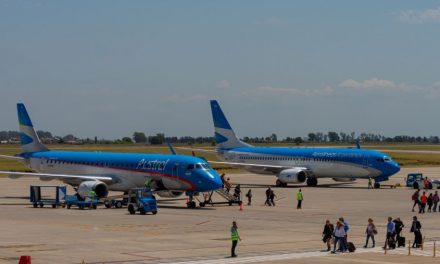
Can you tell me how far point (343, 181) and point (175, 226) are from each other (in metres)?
49.2

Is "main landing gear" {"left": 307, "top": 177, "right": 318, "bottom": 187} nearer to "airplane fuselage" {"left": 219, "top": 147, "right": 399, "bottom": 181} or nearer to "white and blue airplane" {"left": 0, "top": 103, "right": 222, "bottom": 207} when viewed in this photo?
"airplane fuselage" {"left": 219, "top": 147, "right": 399, "bottom": 181}

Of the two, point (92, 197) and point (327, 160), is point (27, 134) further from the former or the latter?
point (327, 160)

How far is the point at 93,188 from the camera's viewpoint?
198 ft

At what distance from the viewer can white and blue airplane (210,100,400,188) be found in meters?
81.7

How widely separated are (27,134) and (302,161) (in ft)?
94.1

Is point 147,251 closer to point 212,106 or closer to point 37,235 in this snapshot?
point 37,235

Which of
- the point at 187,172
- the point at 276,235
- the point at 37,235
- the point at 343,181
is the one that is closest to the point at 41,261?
the point at 37,235

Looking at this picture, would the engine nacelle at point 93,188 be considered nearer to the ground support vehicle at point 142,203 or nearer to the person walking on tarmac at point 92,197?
the person walking on tarmac at point 92,197

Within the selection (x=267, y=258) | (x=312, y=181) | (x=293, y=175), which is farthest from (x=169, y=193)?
(x=312, y=181)

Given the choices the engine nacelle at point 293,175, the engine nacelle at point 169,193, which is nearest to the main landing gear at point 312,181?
the engine nacelle at point 293,175

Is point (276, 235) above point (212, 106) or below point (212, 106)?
below

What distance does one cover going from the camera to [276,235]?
41.3 metres

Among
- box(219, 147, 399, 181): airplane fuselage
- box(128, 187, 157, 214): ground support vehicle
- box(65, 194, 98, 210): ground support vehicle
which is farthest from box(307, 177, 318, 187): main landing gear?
box(128, 187, 157, 214): ground support vehicle

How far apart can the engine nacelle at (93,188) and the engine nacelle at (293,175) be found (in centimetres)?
2623
